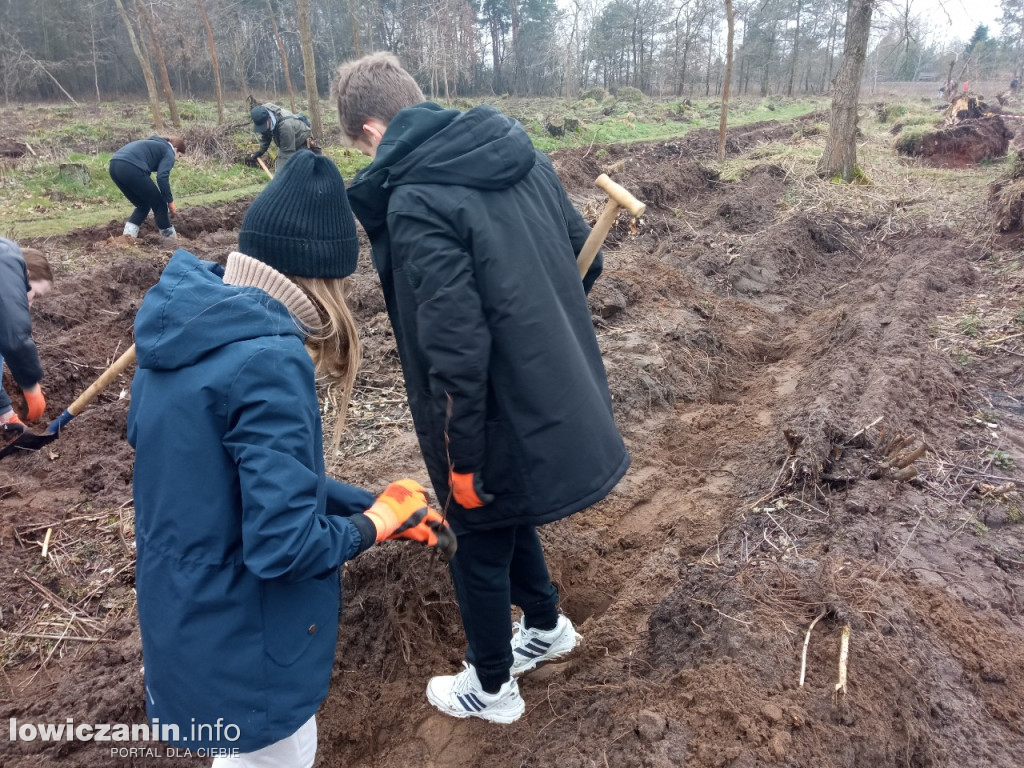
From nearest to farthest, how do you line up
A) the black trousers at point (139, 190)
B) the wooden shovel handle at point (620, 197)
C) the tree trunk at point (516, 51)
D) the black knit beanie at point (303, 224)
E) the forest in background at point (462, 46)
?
the black knit beanie at point (303, 224), the wooden shovel handle at point (620, 197), the black trousers at point (139, 190), the forest in background at point (462, 46), the tree trunk at point (516, 51)

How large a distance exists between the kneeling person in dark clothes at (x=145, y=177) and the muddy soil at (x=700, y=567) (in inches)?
93.8

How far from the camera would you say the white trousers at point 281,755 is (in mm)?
1669

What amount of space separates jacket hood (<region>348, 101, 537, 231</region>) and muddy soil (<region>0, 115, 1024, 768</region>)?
175 centimetres

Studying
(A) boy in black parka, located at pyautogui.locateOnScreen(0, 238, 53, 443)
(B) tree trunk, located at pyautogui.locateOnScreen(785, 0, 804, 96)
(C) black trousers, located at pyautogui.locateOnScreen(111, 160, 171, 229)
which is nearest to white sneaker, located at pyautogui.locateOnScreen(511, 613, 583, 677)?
(A) boy in black parka, located at pyautogui.locateOnScreen(0, 238, 53, 443)

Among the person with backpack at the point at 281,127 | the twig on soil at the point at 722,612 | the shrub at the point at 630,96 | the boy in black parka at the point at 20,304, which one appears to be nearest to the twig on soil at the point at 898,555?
the twig on soil at the point at 722,612

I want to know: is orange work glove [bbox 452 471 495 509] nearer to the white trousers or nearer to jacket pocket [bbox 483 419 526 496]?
jacket pocket [bbox 483 419 526 496]

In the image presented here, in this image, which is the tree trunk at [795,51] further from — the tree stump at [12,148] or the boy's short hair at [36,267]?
the boy's short hair at [36,267]

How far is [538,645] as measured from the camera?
2.64 meters

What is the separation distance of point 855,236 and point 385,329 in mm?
7460

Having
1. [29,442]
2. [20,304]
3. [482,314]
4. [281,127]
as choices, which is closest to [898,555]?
[482,314]

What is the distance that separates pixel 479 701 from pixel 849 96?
13.2m

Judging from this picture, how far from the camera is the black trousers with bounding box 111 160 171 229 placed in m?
8.16

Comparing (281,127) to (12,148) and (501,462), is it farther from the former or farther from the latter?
(501,462)

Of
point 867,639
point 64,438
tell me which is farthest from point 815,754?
point 64,438
